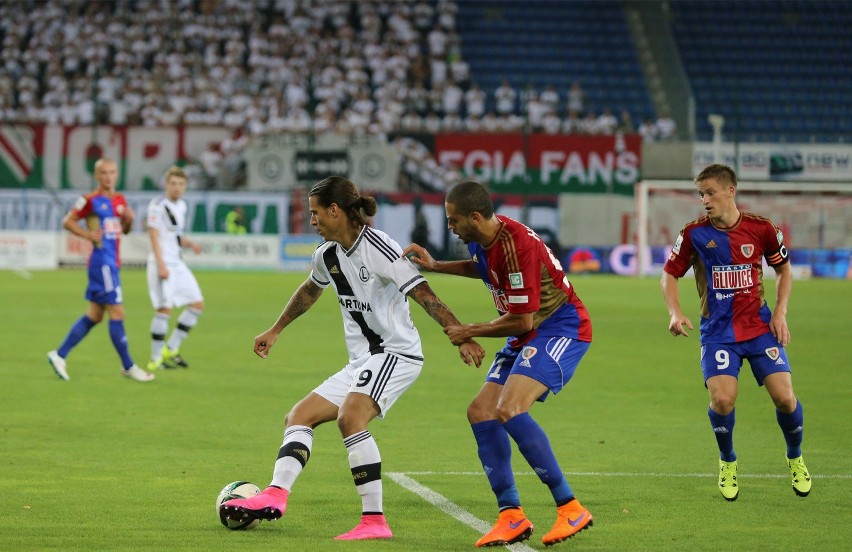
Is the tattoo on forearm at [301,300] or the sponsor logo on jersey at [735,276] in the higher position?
the sponsor logo on jersey at [735,276]

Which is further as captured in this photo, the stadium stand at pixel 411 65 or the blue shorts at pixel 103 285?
the stadium stand at pixel 411 65

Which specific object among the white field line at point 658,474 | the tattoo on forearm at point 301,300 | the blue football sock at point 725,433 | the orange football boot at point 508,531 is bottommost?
the white field line at point 658,474

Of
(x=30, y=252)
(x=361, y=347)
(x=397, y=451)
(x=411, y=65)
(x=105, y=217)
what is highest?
(x=411, y=65)

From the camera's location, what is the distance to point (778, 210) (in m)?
35.5

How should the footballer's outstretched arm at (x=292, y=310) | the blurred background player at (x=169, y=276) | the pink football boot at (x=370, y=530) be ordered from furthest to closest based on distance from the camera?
the blurred background player at (x=169, y=276)
the footballer's outstretched arm at (x=292, y=310)
the pink football boot at (x=370, y=530)

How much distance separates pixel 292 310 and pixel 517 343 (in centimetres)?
126

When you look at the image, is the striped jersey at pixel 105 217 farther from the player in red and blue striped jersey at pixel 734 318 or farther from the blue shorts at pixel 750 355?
the blue shorts at pixel 750 355

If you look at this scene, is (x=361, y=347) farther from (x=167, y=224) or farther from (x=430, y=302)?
(x=167, y=224)

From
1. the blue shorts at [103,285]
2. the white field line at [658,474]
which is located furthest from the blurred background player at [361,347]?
the blue shorts at [103,285]

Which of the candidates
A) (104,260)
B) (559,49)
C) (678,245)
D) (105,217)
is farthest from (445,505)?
(559,49)

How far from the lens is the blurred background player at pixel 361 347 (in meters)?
6.13

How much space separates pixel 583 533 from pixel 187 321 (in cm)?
877

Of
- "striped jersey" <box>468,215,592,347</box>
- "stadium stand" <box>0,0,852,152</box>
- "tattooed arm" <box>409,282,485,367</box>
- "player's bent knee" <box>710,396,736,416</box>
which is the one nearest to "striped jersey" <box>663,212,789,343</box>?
"player's bent knee" <box>710,396,736,416</box>

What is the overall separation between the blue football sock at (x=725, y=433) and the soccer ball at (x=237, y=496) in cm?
273
